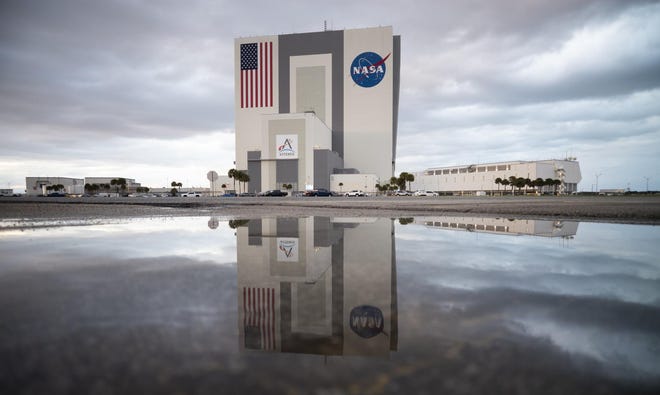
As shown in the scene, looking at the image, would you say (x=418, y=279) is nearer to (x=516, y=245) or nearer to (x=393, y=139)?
(x=516, y=245)

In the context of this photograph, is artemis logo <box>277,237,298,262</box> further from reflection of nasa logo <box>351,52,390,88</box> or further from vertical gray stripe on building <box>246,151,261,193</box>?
reflection of nasa logo <box>351,52,390,88</box>

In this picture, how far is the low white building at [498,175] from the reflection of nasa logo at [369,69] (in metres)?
67.8

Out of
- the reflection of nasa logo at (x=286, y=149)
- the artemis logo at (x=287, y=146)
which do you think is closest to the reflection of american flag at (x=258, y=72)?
the artemis logo at (x=287, y=146)

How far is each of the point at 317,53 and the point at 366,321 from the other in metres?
103

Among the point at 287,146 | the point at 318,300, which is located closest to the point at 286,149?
the point at 287,146

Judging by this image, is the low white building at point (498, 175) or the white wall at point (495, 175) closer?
the white wall at point (495, 175)

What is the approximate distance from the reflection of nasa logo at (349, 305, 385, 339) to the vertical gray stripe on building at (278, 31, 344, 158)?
96.9 meters

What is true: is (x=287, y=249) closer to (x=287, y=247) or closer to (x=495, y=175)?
(x=287, y=247)

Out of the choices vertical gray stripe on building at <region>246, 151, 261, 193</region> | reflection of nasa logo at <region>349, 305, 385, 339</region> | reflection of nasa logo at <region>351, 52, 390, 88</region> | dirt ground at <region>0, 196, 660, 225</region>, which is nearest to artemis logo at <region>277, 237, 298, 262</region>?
reflection of nasa logo at <region>349, 305, 385, 339</region>

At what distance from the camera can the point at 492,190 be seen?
13238 centimetres

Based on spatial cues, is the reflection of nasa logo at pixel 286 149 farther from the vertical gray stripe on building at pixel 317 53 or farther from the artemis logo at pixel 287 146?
the vertical gray stripe on building at pixel 317 53

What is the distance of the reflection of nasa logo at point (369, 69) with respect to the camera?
93625mm

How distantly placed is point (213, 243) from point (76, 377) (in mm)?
5881

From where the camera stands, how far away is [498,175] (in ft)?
440
